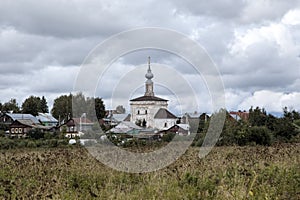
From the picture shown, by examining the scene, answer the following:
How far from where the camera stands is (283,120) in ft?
96.2

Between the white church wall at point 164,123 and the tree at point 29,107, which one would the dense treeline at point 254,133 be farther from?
the tree at point 29,107

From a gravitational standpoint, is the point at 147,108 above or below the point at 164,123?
above

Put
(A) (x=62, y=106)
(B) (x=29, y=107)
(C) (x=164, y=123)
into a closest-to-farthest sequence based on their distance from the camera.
A: (C) (x=164, y=123)
(A) (x=62, y=106)
(B) (x=29, y=107)

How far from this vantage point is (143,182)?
7.96m

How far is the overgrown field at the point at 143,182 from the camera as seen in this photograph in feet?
21.8

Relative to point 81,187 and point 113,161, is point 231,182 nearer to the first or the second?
point 81,187

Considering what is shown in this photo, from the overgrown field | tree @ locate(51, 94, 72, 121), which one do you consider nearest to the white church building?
the overgrown field

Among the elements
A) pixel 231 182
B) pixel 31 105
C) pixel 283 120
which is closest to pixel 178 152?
pixel 231 182

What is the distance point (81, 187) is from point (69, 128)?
41.0m

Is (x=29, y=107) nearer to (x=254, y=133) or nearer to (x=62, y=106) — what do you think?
(x=62, y=106)

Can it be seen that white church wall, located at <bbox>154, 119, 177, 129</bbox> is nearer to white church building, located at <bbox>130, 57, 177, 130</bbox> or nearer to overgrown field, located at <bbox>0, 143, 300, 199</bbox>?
white church building, located at <bbox>130, 57, 177, 130</bbox>

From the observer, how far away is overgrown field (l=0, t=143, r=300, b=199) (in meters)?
6.64

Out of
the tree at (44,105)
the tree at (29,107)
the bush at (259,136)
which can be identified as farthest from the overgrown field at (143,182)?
the tree at (44,105)

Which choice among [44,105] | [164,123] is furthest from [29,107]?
[164,123]
